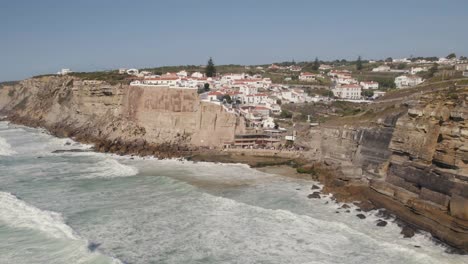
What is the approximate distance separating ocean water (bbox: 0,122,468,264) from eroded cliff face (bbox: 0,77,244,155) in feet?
27.0

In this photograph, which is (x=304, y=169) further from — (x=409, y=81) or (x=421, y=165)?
(x=409, y=81)

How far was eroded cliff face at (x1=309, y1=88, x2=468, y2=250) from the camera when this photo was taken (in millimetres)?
17375

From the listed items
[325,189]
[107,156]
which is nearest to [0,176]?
[107,156]

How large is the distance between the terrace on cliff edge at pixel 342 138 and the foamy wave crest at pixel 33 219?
14.3m

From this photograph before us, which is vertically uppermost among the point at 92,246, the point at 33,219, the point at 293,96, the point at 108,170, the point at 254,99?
the point at 293,96

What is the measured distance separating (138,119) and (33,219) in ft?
78.5

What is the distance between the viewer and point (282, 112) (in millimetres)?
Result: 48531

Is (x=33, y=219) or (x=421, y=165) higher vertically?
(x=421, y=165)

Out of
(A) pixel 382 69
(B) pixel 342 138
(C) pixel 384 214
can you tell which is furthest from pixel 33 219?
(A) pixel 382 69

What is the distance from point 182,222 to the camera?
64.1 ft

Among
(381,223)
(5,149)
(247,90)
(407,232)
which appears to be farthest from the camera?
(247,90)

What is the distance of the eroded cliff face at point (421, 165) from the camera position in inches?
684

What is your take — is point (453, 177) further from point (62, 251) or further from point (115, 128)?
point (115, 128)

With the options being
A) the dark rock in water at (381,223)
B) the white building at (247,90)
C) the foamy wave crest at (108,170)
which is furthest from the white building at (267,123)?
the dark rock in water at (381,223)
